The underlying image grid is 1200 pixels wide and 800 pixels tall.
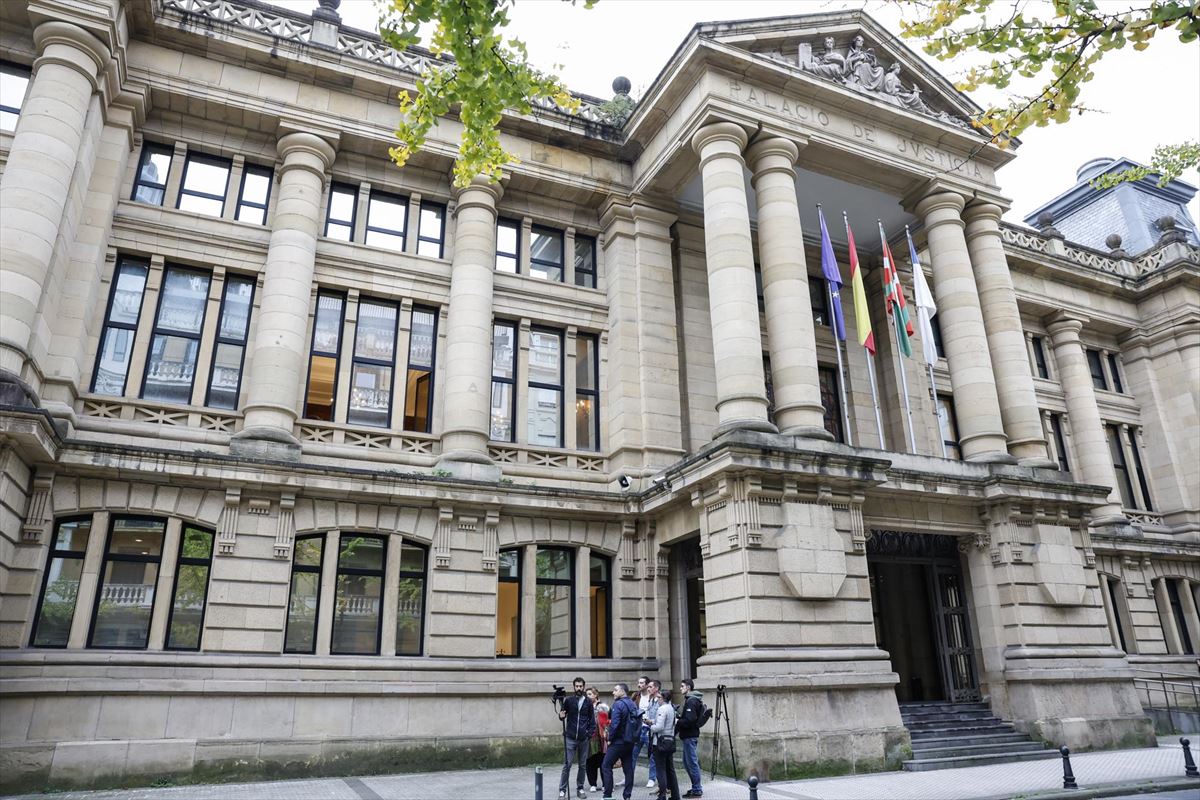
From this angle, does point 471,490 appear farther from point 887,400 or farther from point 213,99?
point 887,400

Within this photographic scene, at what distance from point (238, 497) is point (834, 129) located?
17.8m

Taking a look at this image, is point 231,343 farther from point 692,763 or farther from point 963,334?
point 963,334

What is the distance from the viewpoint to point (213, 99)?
19578mm

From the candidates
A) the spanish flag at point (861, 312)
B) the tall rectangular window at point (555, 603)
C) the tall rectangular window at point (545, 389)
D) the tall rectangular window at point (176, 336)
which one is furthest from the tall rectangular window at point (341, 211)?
the spanish flag at point (861, 312)

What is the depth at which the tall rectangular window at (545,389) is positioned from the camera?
21562 millimetres

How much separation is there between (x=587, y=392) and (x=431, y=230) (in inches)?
248

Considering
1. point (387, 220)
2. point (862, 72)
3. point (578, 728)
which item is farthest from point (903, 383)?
point (387, 220)

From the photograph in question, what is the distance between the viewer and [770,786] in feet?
47.2

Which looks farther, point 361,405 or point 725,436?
point 361,405

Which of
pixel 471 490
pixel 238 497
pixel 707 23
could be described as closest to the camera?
pixel 238 497

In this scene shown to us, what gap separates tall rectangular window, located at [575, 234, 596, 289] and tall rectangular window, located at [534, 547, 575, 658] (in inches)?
319

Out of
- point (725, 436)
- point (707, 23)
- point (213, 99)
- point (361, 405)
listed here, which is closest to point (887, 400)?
point (725, 436)

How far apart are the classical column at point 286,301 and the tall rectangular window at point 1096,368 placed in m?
30.9

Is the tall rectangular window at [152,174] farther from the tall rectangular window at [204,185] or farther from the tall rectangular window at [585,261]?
the tall rectangular window at [585,261]
